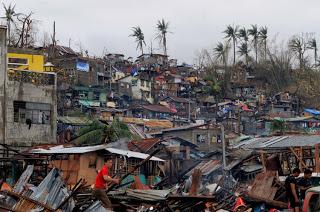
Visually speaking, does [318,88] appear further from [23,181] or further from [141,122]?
[23,181]

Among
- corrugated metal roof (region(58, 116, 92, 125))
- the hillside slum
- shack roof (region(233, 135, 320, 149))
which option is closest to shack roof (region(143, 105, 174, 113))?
the hillside slum

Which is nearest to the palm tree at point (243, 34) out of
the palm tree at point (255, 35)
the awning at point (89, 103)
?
the palm tree at point (255, 35)

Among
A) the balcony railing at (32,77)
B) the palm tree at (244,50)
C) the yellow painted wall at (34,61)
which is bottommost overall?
the balcony railing at (32,77)

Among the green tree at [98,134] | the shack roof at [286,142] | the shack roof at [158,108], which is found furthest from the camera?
the shack roof at [158,108]

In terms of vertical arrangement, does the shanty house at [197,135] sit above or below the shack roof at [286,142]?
below

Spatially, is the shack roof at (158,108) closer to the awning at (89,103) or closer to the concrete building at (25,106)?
the awning at (89,103)

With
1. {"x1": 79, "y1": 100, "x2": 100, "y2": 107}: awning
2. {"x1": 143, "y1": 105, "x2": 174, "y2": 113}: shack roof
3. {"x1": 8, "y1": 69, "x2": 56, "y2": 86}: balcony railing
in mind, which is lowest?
{"x1": 143, "y1": 105, "x2": 174, "y2": 113}: shack roof

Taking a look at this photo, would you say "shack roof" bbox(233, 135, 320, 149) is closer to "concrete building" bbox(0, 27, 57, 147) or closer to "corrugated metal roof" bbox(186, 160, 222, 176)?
"corrugated metal roof" bbox(186, 160, 222, 176)
